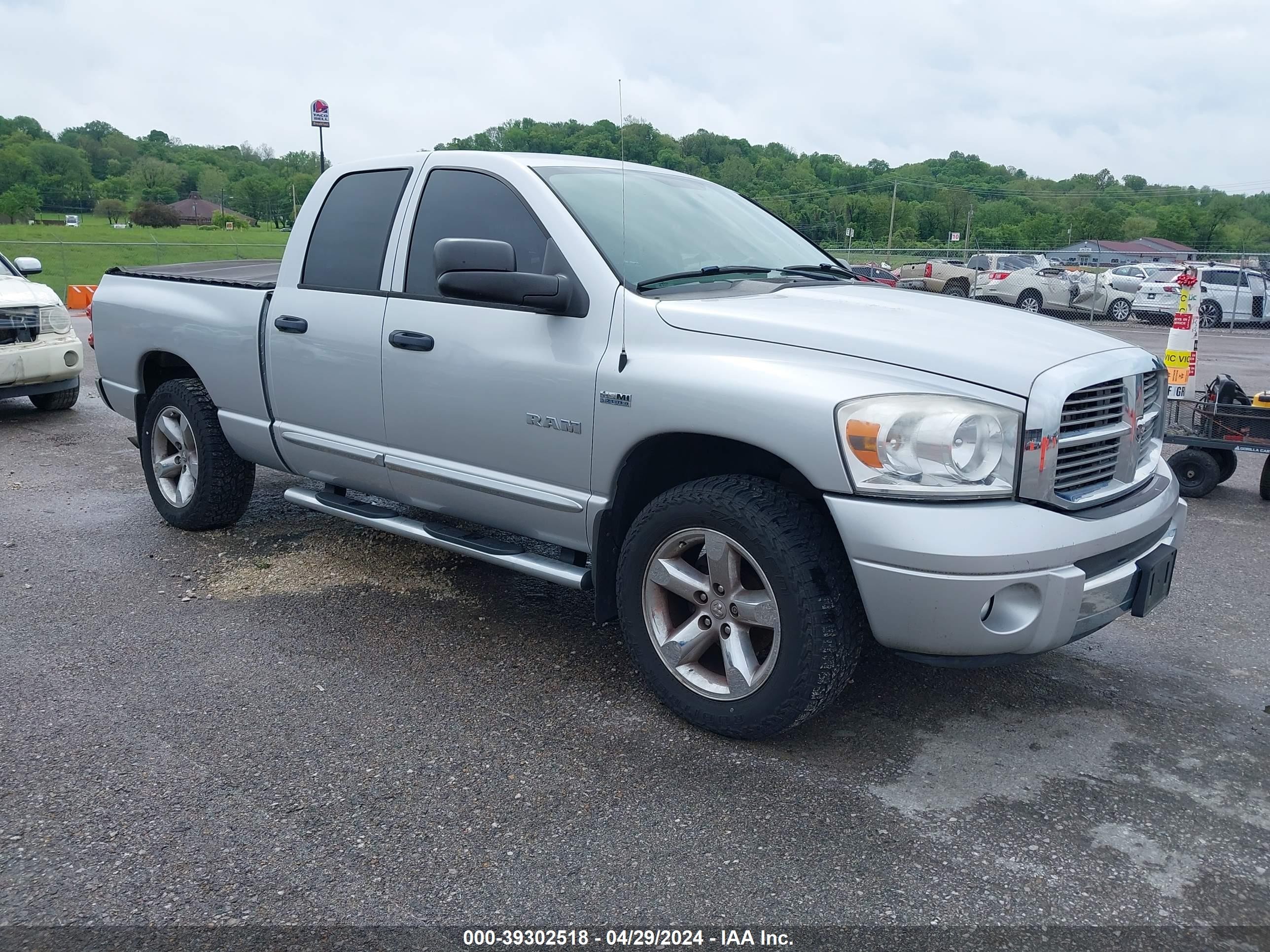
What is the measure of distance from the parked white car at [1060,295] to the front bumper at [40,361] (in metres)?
19.6

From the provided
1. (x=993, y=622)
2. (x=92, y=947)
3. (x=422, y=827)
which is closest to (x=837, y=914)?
(x=993, y=622)

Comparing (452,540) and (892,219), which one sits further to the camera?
(892,219)

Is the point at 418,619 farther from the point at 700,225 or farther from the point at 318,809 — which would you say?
the point at 700,225

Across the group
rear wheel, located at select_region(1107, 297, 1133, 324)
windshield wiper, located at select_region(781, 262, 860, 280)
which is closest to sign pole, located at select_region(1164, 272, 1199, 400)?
windshield wiper, located at select_region(781, 262, 860, 280)

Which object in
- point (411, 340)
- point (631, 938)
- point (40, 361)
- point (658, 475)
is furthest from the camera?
point (40, 361)

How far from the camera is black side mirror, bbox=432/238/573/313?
3443 millimetres

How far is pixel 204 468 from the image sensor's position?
5.27 meters

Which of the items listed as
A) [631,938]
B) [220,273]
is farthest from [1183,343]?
[631,938]

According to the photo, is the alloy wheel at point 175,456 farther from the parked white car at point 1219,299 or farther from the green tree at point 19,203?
the green tree at point 19,203

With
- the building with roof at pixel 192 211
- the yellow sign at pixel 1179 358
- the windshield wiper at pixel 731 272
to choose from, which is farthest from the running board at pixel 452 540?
the building with roof at pixel 192 211

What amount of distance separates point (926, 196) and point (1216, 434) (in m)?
36.2

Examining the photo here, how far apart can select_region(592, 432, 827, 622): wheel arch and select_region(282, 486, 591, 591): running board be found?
0.38 ft

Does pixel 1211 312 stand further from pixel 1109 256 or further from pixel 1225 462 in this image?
pixel 1225 462

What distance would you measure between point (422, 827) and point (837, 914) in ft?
3.69
